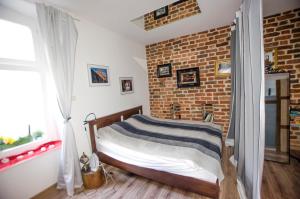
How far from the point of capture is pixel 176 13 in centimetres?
243

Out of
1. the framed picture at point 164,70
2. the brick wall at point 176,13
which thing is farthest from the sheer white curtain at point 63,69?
the framed picture at point 164,70

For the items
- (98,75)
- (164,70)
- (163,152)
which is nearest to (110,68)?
(98,75)

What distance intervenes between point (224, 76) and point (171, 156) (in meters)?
2.08

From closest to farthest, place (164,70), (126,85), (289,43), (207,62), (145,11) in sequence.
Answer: (145,11), (289,43), (207,62), (126,85), (164,70)

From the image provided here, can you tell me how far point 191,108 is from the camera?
3273mm

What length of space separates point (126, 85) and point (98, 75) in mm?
745

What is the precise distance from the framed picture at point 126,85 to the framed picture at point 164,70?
756mm

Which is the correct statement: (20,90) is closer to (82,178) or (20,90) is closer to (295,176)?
(82,178)

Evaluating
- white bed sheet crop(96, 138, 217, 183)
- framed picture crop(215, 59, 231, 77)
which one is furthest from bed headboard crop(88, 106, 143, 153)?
framed picture crop(215, 59, 231, 77)

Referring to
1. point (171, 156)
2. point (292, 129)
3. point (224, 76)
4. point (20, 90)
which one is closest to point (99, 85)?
point (20, 90)

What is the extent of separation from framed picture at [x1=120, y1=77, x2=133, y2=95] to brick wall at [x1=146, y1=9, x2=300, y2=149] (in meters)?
0.71

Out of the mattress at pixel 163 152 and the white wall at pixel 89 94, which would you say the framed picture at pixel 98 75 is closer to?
the white wall at pixel 89 94

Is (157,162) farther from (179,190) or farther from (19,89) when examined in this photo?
(19,89)

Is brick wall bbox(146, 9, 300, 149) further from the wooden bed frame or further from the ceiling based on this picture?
the wooden bed frame
